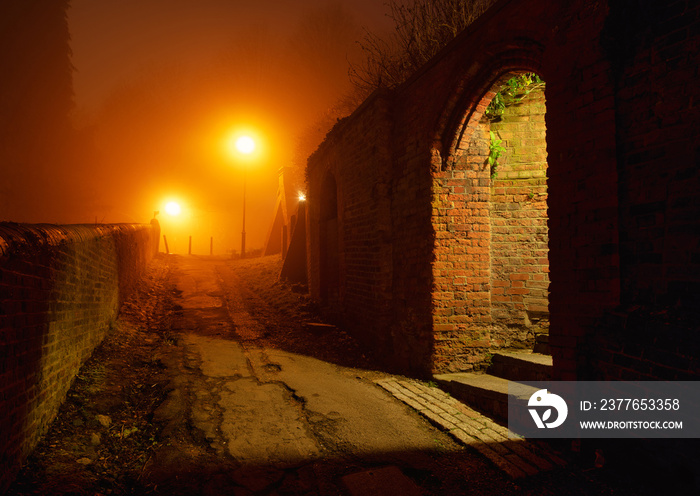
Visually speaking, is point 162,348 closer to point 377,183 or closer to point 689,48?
point 377,183

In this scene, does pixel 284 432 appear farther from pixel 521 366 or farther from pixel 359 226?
pixel 359 226

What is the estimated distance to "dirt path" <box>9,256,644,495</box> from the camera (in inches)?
108

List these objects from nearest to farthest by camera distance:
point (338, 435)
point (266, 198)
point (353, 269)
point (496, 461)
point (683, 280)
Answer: point (683, 280), point (496, 461), point (338, 435), point (353, 269), point (266, 198)

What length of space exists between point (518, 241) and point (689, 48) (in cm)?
287

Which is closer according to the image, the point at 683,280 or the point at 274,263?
the point at 683,280

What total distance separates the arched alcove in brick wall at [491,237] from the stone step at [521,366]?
187mm

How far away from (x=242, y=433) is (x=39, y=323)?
Result: 78.7 inches

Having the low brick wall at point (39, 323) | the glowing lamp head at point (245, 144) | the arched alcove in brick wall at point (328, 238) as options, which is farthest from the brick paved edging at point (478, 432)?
the glowing lamp head at point (245, 144)

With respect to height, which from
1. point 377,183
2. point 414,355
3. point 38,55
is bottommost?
point 414,355

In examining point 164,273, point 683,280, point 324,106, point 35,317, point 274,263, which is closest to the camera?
point 683,280

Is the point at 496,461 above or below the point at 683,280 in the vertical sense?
below

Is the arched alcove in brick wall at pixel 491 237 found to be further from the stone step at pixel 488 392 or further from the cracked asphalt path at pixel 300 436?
the cracked asphalt path at pixel 300 436

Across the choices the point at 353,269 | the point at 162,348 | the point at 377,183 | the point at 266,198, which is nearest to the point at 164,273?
the point at 162,348

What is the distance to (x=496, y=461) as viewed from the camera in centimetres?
310
